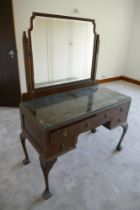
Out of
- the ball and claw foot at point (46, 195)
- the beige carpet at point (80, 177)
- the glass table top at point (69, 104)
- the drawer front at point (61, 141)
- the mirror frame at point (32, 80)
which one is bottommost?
the beige carpet at point (80, 177)

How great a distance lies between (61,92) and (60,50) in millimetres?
492

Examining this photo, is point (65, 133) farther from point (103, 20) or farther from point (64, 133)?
point (103, 20)

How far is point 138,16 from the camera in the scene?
377 cm

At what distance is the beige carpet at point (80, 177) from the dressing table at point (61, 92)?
4.6 inches

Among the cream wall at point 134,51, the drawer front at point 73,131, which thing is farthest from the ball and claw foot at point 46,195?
the cream wall at point 134,51

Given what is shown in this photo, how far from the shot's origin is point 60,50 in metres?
1.74

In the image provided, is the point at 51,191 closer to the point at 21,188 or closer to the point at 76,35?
the point at 21,188

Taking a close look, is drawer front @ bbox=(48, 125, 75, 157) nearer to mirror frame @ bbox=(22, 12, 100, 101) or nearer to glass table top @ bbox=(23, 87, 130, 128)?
glass table top @ bbox=(23, 87, 130, 128)

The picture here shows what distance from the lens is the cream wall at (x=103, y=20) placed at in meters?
2.48

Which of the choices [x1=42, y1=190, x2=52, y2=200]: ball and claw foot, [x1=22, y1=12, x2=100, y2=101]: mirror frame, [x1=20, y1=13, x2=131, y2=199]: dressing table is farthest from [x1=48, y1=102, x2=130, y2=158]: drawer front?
[x1=22, y1=12, x2=100, y2=101]: mirror frame

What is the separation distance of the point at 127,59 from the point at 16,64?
10.2 ft

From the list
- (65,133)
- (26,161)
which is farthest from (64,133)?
(26,161)

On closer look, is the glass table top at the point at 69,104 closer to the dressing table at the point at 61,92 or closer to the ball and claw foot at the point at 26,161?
the dressing table at the point at 61,92

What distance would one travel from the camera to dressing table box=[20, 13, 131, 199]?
118 cm
